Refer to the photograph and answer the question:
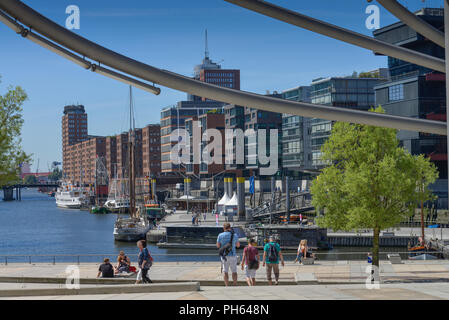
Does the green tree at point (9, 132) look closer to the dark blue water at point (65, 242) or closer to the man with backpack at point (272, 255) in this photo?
the man with backpack at point (272, 255)

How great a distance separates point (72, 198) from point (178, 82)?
17563 centimetres

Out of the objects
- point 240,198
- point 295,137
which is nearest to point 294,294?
point 240,198

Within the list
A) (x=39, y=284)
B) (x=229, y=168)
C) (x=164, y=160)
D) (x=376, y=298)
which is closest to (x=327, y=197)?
(x=39, y=284)

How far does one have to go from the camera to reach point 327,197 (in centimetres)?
2667

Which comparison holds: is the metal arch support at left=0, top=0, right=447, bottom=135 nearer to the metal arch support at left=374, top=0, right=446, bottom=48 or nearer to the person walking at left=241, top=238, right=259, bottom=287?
the metal arch support at left=374, top=0, right=446, bottom=48

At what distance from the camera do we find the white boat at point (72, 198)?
17812cm

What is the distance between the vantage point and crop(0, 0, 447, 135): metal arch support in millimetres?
8430

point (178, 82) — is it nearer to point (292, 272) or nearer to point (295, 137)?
point (292, 272)

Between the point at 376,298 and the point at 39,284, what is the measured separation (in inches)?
575

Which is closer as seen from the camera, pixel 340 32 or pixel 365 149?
pixel 340 32

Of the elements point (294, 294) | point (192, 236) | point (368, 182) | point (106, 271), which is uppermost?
point (368, 182)

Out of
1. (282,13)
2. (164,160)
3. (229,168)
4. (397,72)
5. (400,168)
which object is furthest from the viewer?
(164,160)

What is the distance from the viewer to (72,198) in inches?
7037

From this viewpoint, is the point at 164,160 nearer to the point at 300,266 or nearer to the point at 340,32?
the point at 300,266
